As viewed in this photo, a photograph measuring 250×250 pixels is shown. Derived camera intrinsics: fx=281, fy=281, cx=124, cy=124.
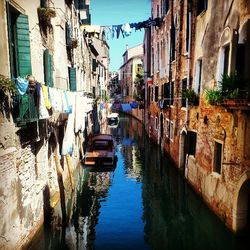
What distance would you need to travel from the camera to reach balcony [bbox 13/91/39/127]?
6.07 metres

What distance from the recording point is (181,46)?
14.1 m

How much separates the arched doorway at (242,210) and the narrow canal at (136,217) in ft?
1.31

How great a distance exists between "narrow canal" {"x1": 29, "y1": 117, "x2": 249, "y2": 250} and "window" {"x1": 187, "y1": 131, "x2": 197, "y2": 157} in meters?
1.46

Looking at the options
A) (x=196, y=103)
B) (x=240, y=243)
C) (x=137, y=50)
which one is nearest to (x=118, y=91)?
(x=137, y=50)

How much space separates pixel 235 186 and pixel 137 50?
158 ft

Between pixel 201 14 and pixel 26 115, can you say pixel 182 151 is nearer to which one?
pixel 201 14

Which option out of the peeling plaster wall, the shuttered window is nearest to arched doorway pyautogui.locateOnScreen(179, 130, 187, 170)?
the peeling plaster wall

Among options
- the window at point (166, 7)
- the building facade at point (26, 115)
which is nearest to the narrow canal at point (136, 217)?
the building facade at point (26, 115)

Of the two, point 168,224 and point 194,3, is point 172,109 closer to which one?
point 194,3

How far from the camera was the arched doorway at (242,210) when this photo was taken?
7.32m

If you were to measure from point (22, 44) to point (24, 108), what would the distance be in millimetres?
1644

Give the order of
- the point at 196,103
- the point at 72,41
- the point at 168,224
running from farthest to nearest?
the point at 72,41
the point at 196,103
the point at 168,224

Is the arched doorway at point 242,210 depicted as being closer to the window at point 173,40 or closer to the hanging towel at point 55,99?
the hanging towel at point 55,99

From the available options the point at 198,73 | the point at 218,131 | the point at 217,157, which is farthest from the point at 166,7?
the point at 217,157
